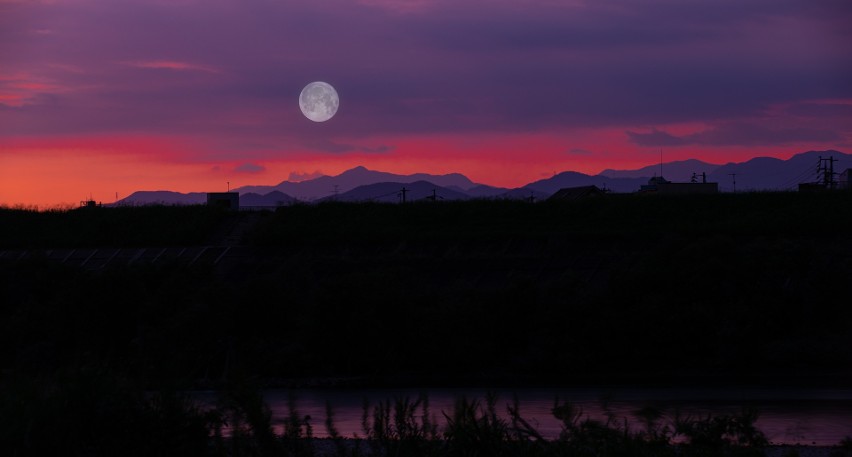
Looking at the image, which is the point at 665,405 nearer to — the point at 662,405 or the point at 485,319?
the point at 662,405

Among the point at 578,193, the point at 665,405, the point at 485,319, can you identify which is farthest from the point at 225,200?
the point at 665,405

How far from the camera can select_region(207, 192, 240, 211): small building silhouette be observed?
185ft

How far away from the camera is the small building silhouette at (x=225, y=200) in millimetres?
56281

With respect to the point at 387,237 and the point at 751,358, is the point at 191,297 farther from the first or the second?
the point at 751,358

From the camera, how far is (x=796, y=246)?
36.1 metres

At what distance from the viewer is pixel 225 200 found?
5728 centimetres

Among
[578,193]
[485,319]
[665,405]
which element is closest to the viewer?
[665,405]

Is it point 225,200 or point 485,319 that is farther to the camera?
point 225,200

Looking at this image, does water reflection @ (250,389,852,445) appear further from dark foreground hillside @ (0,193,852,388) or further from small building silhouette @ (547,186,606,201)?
small building silhouette @ (547,186,606,201)

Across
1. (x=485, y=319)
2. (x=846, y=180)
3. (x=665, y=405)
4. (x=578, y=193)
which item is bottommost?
(x=665, y=405)

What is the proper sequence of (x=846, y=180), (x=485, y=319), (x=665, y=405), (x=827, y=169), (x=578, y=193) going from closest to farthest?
(x=665, y=405) → (x=485, y=319) → (x=578, y=193) → (x=846, y=180) → (x=827, y=169)

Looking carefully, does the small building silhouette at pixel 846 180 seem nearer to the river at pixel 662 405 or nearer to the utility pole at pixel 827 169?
the utility pole at pixel 827 169

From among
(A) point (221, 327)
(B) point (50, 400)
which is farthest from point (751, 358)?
(B) point (50, 400)

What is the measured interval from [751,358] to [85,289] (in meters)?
23.8
